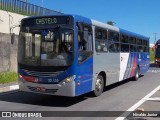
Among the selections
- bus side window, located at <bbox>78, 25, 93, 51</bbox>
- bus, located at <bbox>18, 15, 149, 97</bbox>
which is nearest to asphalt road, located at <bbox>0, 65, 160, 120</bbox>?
bus, located at <bbox>18, 15, 149, 97</bbox>

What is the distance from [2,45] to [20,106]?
984 cm

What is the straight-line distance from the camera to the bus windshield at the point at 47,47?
34.3 ft

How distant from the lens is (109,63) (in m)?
14.0

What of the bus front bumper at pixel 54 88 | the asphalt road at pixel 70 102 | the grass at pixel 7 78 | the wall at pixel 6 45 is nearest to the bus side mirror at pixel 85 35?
the bus front bumper at pixel 54 88

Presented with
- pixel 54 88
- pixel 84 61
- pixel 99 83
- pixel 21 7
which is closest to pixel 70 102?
pixel 54 88

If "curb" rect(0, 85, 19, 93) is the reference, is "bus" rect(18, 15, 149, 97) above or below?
above

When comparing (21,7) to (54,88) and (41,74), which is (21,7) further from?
(54,88)

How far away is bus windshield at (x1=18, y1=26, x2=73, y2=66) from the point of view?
34.3ft

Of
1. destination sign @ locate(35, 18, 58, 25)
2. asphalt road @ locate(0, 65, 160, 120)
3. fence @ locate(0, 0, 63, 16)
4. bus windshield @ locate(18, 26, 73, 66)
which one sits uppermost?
fence @ locate(0, 0, 63, 16)

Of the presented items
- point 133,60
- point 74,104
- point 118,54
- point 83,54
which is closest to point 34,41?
point 83,54

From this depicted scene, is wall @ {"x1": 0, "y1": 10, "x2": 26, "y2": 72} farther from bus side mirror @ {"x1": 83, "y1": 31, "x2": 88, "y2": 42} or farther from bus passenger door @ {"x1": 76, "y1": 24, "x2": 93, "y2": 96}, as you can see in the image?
bus side mirror @ {"x1": 83, "y1": 31, "x2": 88, "y2": 42}

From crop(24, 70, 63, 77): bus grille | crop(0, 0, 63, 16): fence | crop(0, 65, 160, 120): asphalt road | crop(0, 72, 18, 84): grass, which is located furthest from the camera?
crop(0, 0, 63, 16): fence

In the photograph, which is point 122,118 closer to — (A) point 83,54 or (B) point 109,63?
(A) point 83,54

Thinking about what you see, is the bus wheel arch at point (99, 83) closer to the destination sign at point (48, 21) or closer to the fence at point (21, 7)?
the destination sign at point (48, 21)
